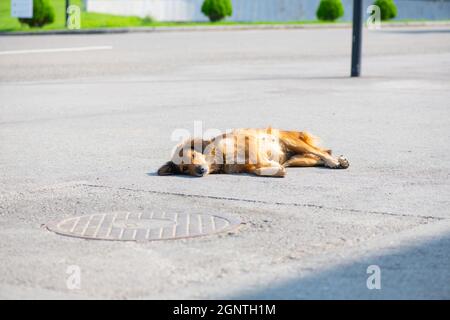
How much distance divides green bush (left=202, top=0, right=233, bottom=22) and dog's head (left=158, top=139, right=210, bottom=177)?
100 feet

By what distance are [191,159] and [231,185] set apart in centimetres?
49

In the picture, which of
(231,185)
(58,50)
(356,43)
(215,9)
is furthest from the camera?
(215,9)

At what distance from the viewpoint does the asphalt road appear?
6.11 metres

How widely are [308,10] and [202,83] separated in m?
32.0

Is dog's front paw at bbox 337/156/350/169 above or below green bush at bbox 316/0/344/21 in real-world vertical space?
below

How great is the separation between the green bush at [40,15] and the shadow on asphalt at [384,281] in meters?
28.2

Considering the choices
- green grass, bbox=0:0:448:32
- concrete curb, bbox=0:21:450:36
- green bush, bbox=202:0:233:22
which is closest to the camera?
concrete curb, bbox=0:21:450:36

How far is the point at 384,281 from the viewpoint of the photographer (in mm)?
5988

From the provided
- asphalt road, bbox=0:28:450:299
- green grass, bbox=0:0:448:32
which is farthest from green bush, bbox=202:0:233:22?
asphalt road, bbox=0:28:450:299

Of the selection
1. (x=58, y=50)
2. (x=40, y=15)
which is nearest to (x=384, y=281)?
(x=58, y=50)

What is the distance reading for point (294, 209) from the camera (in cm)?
801

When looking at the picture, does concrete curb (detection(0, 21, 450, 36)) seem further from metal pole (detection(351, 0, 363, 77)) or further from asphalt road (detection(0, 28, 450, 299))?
metal pole (detection(351, 0, 363, 77))

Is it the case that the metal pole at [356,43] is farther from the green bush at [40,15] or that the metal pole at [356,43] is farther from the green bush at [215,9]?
the green bush at [215,9]

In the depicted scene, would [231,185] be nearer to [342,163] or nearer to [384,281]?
[342,163]
